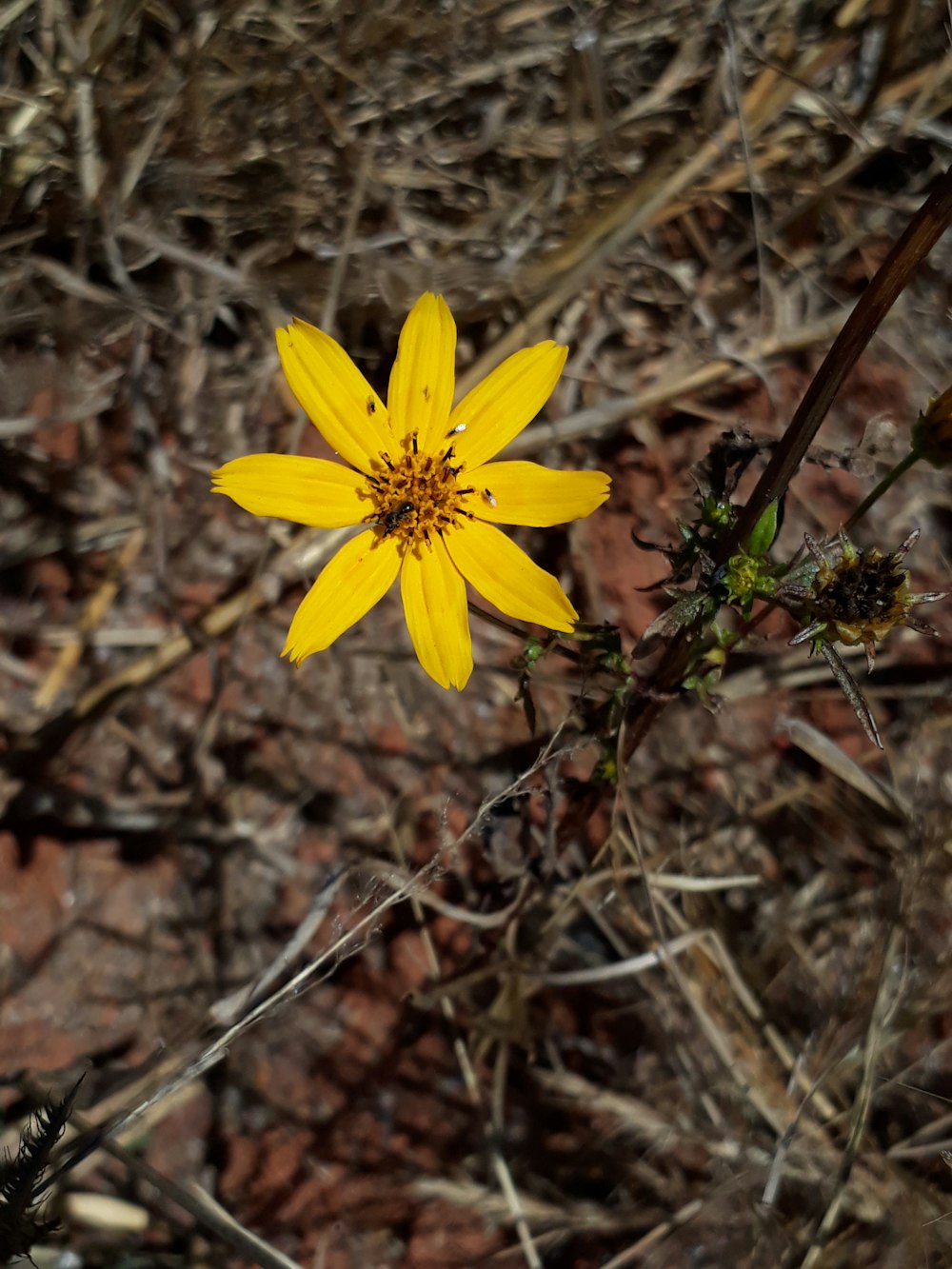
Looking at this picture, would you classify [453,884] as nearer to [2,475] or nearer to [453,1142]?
[453,1142]

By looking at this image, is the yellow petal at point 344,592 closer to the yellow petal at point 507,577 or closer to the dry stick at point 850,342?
the yellow petal at point 507,577

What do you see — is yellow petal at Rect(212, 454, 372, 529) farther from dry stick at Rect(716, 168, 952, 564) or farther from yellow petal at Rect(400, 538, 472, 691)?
dry stick at Rect(716, 168, 952, 564)

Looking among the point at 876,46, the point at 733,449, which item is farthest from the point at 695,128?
the point at 733,449

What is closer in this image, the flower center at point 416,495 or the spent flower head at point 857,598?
the spent flower head at point 857,598

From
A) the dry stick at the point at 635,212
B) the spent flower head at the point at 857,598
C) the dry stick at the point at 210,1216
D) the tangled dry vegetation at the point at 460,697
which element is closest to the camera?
the spent flower head at the point at 857,598

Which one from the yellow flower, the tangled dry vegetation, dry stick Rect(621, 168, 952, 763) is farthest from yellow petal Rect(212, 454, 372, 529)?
the tangled dry vegetation

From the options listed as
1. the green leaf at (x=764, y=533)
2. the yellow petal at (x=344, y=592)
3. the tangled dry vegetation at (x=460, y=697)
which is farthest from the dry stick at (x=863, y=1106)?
the yellow petal at (x=344, y=592)

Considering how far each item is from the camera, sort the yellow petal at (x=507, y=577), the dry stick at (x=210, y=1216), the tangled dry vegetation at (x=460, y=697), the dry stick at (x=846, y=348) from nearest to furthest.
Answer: the dry stick at (x=846, y=348), the yellow petal at (x=507, y=577), the dry stick at (x=210, y=1216), the tangled dry vegetation at (x=460, y=697)

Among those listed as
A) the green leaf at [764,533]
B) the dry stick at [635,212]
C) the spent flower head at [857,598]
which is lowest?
the spent flower head at [857,598]
